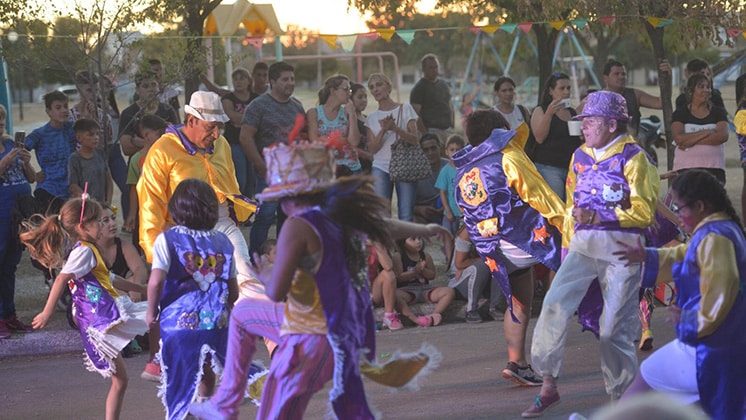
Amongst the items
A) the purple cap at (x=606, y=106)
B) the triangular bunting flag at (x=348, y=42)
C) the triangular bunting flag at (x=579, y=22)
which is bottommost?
the purple cap at (x=606, y=106)

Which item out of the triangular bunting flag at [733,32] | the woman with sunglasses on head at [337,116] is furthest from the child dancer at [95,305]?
the triangular bunting flag at [733,32]

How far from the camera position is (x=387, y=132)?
11.7 m

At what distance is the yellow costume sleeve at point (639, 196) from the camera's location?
6.41 m

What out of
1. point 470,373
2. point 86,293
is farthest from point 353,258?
point 470,373

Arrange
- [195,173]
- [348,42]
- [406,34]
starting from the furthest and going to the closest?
[348,42]
[406,34]
[195,173]

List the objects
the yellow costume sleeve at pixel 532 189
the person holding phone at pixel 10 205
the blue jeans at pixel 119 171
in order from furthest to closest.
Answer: the blue jeans at pixel 119 171 < the person holding phone at pixel 10 205 < the yellow costume sleeve at pixel 532 189

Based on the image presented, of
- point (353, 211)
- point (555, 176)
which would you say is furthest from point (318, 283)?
point (555, 176)

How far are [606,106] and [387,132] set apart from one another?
5246 millimetres

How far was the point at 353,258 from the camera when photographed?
5004mm

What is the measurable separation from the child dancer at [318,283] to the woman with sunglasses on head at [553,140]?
550 cm

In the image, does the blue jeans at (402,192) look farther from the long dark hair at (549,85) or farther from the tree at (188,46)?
the tree at (188,46)

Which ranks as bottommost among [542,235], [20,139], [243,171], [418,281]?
[418,281]

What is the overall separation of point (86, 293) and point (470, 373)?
287 cm

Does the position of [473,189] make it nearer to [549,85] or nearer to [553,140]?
[549,85]
